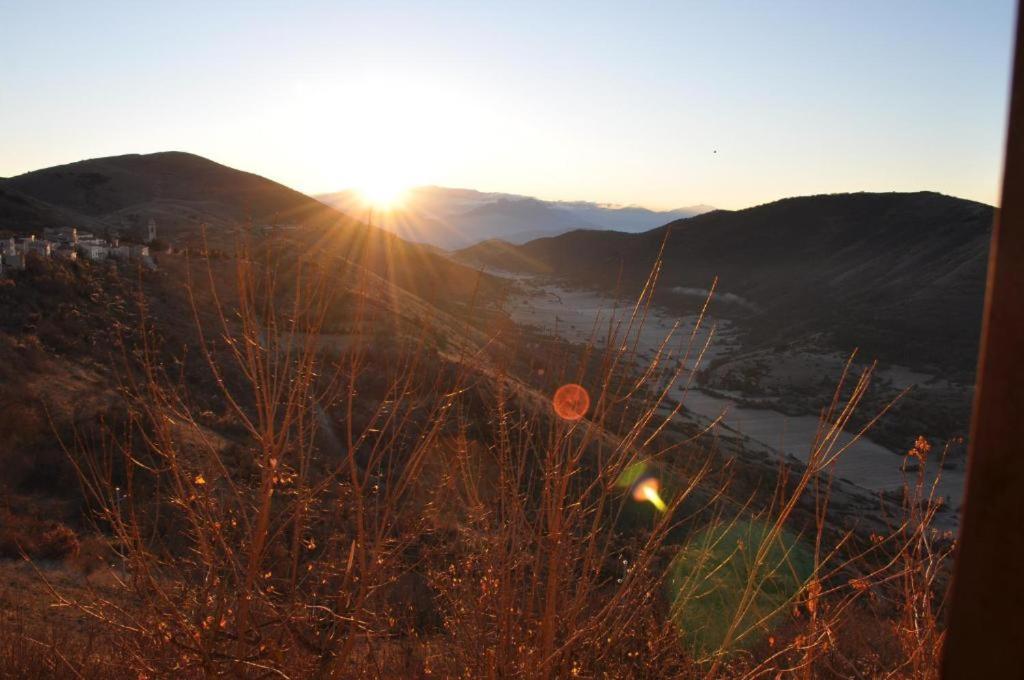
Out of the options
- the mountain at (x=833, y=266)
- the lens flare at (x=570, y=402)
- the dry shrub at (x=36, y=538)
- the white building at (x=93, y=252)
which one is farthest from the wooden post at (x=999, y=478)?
the mountain at (x=833, y=266)

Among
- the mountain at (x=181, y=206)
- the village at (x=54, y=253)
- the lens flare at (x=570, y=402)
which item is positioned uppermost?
the mountain at (x=181, y=206)

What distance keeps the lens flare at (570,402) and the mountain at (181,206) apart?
26.2 metres

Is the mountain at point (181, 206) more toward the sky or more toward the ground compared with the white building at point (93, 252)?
more toward the sky

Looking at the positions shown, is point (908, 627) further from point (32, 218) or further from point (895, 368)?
point (895, 368)

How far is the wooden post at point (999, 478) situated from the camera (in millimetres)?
978

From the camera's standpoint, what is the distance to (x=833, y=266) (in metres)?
70.8

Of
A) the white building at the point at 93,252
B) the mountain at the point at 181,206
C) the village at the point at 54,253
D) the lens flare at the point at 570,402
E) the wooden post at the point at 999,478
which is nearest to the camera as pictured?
the wooden post at the point at 999,478

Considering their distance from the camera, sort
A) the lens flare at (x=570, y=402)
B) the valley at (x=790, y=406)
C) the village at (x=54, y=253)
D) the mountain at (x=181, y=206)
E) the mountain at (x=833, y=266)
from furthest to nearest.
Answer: the mountain at (x=833, y=266) < the mountain at (x=181, y=206) < the valley at (x=790, y=406) < the village at (x=54, y=253) < the lens flare at (x=570, y=402)

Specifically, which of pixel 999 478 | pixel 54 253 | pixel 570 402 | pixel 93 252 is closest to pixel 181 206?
pixel 93 252

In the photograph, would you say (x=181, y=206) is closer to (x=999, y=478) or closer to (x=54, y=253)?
(x=54, y=253)

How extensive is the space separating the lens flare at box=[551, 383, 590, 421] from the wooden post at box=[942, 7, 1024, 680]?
226cm

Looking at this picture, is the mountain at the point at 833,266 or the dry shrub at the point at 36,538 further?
the mountain at the point at 833,266

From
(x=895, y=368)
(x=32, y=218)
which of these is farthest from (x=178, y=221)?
(x=895, y=368)

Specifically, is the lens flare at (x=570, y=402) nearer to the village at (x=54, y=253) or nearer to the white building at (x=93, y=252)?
the village at (x=54, y=253)
